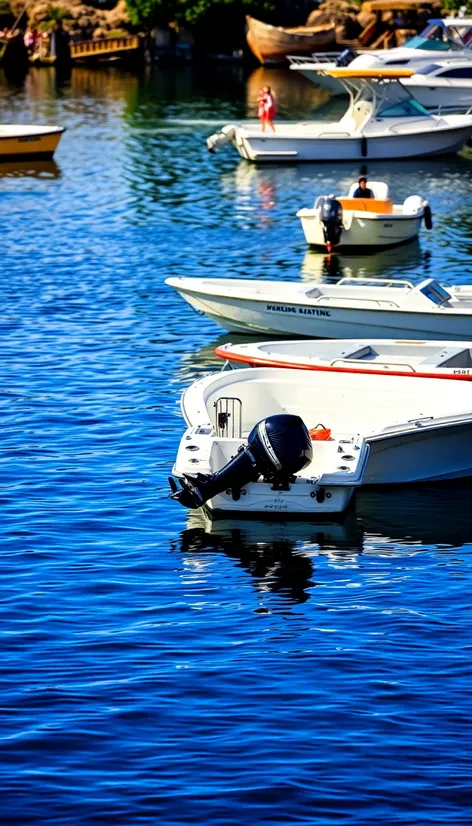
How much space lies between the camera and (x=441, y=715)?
14.7 metres

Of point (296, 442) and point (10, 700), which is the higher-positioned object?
point (296, 442)

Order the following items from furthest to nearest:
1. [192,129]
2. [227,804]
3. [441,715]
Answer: [192,129] < [441,715] < [227,804]

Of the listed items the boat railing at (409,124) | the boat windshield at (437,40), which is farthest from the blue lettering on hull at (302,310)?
the boat windshield at (437,40)

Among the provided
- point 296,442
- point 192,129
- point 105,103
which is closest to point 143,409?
point 296,442

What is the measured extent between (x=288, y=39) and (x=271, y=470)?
3406 inches

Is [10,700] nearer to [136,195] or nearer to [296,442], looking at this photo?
[296,442]

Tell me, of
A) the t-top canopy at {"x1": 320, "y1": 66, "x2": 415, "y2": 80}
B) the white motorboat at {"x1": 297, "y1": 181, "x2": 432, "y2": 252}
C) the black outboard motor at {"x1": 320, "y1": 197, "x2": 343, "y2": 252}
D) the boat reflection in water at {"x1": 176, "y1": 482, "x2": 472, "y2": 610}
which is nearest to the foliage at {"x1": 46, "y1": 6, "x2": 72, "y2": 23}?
the t-top canopy at {"x1": 320, "y1": 66, "x2": 415, "y2": 80}

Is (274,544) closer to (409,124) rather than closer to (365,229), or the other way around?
(365,229)

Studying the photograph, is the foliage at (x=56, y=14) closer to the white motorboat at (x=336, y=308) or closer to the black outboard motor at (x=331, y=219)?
the black outboard motor at (x=331, y=219)

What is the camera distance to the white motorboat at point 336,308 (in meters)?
29.0

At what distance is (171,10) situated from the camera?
105875mm

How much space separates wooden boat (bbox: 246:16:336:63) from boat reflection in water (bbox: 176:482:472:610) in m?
84.2

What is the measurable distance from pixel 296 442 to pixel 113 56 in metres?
90.4

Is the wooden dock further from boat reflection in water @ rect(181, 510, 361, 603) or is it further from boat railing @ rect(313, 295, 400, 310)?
boat reflection in water @ rect(181, 510, 361, 603)
